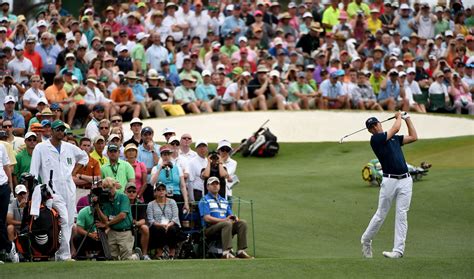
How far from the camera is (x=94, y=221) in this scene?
1748 cm

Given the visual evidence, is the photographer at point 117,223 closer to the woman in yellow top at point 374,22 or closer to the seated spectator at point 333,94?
the seated spectator at point 333,94

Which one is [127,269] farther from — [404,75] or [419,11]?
[419,11]

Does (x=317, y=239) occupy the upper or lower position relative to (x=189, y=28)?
lower

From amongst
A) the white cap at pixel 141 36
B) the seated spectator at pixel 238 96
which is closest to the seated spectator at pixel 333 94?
the seated spectator at pixel 238 96

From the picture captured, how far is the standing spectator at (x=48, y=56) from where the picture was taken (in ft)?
92.8

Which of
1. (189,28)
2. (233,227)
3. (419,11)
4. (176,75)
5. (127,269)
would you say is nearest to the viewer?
(127,269)

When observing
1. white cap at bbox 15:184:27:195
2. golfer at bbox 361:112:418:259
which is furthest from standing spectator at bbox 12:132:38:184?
golfer at bbox 361:112:418:259

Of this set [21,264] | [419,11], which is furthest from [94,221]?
[419,11]

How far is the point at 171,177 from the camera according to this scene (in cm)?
1920

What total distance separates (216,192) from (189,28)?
15.6 meters

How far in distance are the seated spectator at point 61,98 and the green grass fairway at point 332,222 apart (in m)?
4.05

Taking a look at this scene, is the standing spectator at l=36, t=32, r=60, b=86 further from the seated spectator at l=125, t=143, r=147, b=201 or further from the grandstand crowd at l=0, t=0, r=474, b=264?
the seated spectator at l=125, t=143, r=147, b=201

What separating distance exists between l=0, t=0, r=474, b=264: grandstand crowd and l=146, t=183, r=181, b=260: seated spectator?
592 mm

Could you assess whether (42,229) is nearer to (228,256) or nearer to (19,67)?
(228,256)
